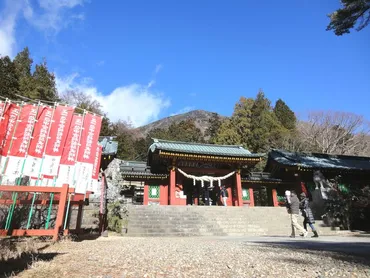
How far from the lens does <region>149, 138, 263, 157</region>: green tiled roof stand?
56.1 feet

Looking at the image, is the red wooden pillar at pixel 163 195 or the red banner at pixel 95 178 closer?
the red banner at pixel 95 178

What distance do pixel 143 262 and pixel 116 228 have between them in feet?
23.5

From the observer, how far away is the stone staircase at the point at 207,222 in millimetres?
11047

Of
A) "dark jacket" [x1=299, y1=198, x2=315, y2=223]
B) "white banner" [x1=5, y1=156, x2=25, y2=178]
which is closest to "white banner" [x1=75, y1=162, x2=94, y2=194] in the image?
"white banner" [x1=5, y1=156, x2=25, y2=178]

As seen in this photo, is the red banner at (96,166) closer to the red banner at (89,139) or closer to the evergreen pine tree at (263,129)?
the red banner at (89,139)

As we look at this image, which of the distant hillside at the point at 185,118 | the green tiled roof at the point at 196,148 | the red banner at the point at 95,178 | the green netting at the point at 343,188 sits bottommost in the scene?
the red banner at the point at 95,178

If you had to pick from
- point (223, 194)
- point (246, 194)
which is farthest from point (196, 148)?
point (246, 194)

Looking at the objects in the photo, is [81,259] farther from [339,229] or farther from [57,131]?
[339,229]

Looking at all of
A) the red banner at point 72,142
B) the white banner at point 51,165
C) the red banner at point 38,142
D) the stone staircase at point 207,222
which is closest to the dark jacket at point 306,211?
the stone staircase at point 207,222

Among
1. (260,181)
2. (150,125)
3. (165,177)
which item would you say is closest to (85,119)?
(165,177)

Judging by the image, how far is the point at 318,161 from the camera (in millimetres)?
20109

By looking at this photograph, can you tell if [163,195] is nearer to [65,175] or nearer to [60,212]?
[65,175]

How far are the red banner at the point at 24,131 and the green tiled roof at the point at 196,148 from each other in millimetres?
9255

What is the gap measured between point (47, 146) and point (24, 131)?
0.85 metres
